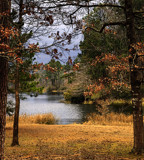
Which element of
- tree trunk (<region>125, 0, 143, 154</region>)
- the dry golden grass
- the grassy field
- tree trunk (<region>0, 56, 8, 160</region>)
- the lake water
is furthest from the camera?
the lake water

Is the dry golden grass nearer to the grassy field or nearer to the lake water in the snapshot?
the lake water

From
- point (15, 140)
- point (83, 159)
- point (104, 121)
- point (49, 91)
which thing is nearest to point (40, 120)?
point (104, 121)

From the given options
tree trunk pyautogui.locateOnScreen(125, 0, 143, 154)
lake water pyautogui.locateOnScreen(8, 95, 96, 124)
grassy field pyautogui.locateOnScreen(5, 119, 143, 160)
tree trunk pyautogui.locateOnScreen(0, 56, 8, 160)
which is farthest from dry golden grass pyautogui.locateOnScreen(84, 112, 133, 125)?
tree trunk pyautogui.locateOnScreen(0, 56, 8, 160)

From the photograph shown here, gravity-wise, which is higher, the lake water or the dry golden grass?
the dry golden grass

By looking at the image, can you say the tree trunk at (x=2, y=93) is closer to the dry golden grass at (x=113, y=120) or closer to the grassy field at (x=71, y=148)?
the grassy field at (x=71, y=148)

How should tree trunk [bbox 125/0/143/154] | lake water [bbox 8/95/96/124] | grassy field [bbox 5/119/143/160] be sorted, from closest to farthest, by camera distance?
tree trunk [bbox 125/0/143/154]
grassy field [bbox 5/119/143/160]
lake water [bbox 8/95/96/124]

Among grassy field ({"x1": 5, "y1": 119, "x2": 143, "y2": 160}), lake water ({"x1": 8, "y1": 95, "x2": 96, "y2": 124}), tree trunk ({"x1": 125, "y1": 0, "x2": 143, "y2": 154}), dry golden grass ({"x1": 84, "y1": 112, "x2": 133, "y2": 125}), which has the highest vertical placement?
tree trunk ({"x1": 125, "y1": 0, "x2": 143, "y2": 154})

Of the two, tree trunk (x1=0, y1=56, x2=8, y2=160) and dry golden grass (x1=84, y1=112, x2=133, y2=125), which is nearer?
tree trunk (x1=0, y1=56, x2=8, y2=160)

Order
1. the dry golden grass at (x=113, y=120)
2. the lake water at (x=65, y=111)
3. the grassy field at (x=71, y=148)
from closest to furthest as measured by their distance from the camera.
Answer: the grassy field at (x=71, y=148) < the dry golden grass at (x=113, y=120) < the lake water at (x=65, y=111)

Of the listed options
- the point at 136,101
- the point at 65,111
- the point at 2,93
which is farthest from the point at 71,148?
the point at 65,111

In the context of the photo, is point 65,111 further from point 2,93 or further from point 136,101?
point 2,93

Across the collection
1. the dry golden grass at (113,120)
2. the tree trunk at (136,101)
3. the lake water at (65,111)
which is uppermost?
the tree trunk at (136,101)

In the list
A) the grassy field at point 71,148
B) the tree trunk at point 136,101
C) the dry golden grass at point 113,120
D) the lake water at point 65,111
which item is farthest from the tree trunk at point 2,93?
the lake water at point 65,111

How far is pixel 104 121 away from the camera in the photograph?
61.7ft
